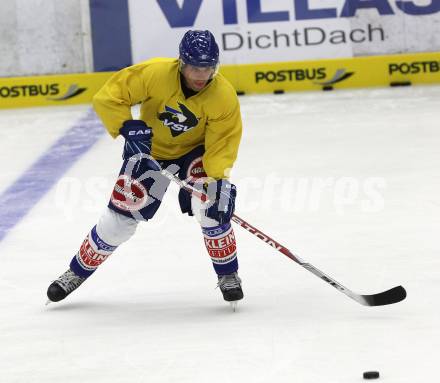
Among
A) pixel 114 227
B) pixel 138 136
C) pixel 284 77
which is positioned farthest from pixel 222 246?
pixel 284 77

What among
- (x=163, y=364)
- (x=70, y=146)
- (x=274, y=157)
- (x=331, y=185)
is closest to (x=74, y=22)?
(x=70, y=146)

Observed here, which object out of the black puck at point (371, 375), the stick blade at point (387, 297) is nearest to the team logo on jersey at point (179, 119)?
the stick blade at point (387, 297)

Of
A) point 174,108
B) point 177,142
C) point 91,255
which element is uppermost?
point 174,108

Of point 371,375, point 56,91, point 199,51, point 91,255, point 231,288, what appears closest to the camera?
point 371,375

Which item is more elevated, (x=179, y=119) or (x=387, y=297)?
(x=179, y=119)

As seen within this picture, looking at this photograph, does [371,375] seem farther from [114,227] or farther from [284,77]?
[284,77]

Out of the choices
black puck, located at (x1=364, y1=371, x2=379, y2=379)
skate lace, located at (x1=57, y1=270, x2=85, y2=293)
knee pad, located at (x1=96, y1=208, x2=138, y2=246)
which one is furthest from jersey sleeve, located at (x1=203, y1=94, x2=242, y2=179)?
black puck, located at (x1=364, y1=371, x2=379, y2=379)

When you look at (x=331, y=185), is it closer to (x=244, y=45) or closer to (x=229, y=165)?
(x=229, y=165)

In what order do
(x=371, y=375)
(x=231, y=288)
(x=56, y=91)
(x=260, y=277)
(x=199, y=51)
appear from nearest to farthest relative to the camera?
1. (x=371, y=375)
2. (x=199, y=51)
3. (x=231, y=288)
4. (x=260, y=277)
5. (x=56, y=91)

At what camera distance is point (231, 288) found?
3893 mm

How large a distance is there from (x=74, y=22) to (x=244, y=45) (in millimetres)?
1412

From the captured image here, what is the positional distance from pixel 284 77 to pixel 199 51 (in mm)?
5551

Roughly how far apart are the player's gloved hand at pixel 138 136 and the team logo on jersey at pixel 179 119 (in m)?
0.13

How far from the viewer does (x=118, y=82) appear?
12.6 feet
